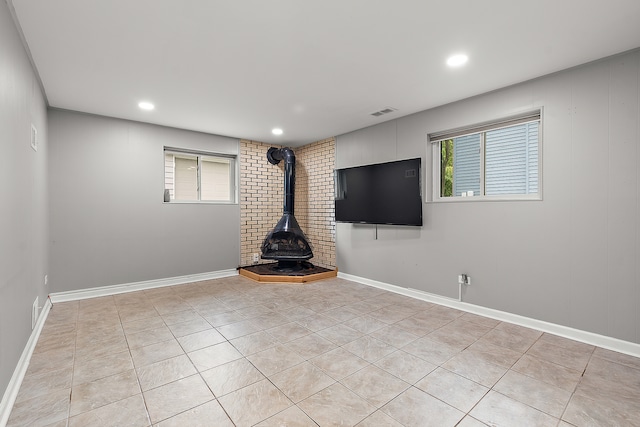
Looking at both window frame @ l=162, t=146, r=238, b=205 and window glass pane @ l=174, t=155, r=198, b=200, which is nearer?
window frame @ l=162, t=146, r=238, b=205

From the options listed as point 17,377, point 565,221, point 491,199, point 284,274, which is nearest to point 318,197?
point 284,274

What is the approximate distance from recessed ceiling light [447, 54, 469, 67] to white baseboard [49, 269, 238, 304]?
4446mm

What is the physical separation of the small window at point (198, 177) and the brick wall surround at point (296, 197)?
278 mm

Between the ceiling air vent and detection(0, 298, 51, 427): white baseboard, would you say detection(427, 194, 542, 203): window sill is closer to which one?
the ceiling air vent

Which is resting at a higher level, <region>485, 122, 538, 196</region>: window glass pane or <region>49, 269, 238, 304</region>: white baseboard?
<region>485, 122, 538, 196</region>: window glass pane

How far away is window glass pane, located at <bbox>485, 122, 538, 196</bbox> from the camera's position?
3.08 meters

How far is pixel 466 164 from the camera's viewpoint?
3643mm

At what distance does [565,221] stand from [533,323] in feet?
3.42

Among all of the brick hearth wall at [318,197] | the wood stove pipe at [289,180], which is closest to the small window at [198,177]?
the wood stove pipe at [289,180]

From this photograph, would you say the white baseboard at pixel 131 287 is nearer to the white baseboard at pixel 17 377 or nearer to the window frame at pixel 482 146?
the white baseboard at pixel 17 377

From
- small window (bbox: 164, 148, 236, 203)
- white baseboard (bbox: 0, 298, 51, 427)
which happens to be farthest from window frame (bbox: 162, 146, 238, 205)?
white baseboard (bbox: 0, 298, 51, 427)

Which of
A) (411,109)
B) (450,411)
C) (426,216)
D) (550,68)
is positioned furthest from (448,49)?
(450,411)

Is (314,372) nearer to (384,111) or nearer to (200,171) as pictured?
(384,111)

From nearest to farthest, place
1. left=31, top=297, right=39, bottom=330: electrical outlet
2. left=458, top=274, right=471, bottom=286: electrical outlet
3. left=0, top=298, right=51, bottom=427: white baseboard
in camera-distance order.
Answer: left=0, top=298, right=51, bottom=427: white baseboard < left=31, top=297, right=39, bottom=330: electrical outlet < left=458, top=274, right=471, bottom=286: electrical outlet
